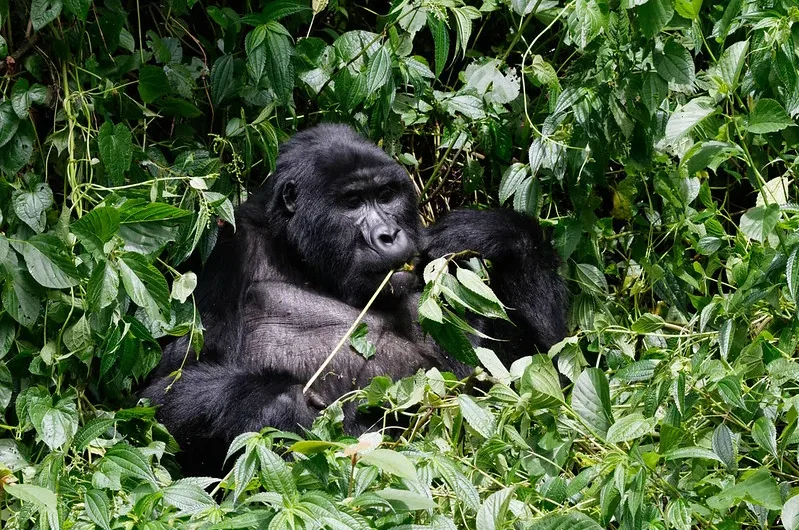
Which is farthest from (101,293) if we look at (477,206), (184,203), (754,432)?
(477,206)

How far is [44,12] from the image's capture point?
3729mm

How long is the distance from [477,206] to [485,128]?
407 millimetres

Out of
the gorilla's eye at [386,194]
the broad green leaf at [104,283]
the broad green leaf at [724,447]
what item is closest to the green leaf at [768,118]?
the broad green leaf at [724,447]

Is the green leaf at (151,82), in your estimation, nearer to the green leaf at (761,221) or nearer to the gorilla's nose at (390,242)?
the gorilla's nose at (390,242)

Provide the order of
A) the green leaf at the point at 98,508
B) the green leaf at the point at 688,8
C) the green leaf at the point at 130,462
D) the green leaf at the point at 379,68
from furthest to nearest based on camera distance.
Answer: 1. the green leaf at the point at 379,68
2. the green leaf at the point at 688,8
3. the green leaf at the point at 130,462
4. the green leaf at the point at 98,508

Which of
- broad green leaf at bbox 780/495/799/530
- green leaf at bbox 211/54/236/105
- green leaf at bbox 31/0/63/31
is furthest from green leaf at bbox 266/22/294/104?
broad green leaf at bbox 780/495/799/530

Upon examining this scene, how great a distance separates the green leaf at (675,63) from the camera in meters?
3.72

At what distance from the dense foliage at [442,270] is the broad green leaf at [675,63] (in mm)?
11

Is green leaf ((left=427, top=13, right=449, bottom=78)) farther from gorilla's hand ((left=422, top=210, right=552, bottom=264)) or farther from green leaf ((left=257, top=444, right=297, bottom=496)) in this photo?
green leaf ((left=257, top=444, right=297, bottom=496))

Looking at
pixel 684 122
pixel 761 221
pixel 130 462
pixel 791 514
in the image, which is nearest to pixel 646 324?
pixel 761 221

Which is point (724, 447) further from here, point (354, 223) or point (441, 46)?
point (354, 223)

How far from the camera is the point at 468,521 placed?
8.91 ft

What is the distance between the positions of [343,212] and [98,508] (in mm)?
1919

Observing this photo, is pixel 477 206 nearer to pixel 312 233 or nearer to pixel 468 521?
pixel 312 233
